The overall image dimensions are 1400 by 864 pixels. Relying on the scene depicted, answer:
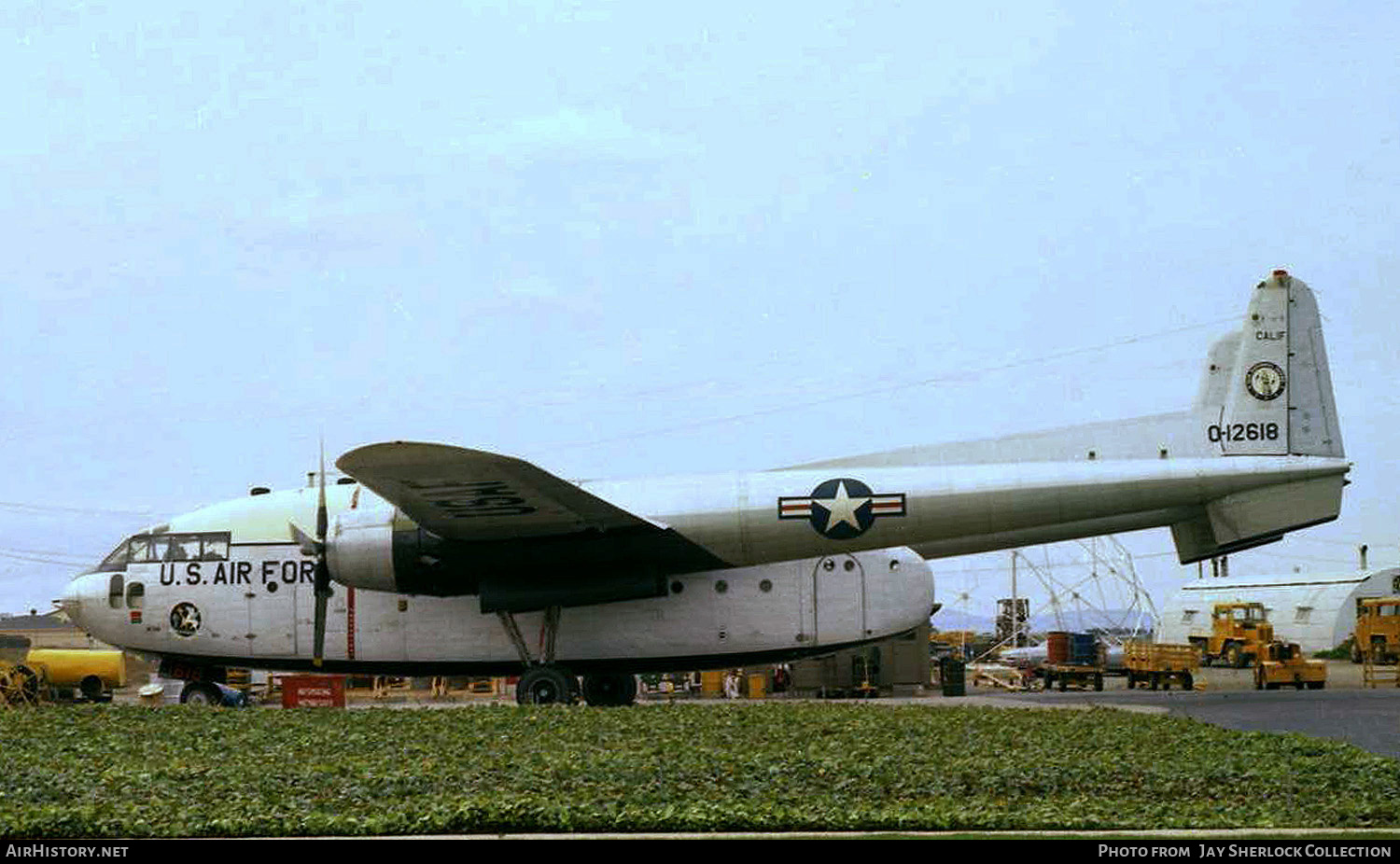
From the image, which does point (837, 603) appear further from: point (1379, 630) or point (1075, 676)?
point (1379, 630)

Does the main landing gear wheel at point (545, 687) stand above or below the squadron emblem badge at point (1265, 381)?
below

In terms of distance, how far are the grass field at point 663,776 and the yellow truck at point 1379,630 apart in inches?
1422

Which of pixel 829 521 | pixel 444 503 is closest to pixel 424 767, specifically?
pixel 444 503

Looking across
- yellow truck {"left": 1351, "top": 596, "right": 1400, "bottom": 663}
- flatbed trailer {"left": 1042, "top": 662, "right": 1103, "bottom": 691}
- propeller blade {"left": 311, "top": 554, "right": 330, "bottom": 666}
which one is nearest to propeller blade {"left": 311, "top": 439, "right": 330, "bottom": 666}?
propeller blade {"left": 311, "top": 554, "right": 330, "bottom": 666}

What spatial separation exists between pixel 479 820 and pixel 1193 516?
17986 millimetres

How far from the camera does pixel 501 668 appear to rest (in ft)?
89.4

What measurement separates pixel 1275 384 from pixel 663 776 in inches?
671

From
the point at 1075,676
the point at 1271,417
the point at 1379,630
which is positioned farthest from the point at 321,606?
the point at 1379,630

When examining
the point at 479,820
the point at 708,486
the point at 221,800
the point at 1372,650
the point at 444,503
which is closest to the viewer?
the point at 479,820

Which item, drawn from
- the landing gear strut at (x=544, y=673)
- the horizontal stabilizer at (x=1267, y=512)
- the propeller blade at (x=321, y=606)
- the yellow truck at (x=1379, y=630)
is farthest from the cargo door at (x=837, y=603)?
the yellow truck at (x=1379, y=630)

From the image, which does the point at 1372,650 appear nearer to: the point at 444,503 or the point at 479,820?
the point at 444,503

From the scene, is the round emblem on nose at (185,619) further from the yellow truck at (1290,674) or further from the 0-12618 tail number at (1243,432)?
the yellow truck at (1290,674)

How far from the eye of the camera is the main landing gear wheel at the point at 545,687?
25844 mm

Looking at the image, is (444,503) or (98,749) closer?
(98,749)
